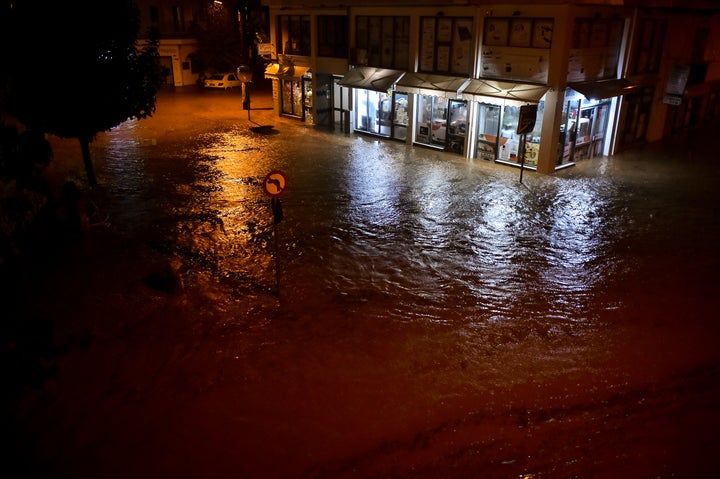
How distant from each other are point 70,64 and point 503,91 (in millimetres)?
13344

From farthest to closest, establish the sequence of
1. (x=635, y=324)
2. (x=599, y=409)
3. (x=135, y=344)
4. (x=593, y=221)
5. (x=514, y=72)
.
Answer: (x=514, y=72), (x=593, y=221), (x=635, y=324), (x=135, y=344), (x=599, y=409)

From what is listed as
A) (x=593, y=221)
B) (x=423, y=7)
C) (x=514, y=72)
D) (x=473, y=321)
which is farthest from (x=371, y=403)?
(x=423, y=7)

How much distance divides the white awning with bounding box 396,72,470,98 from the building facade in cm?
5

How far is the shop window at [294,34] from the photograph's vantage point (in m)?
27.1

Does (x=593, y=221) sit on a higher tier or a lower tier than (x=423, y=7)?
lower

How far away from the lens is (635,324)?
30.6 ft

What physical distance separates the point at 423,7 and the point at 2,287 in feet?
56.7

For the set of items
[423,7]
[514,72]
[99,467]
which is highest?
[423,7]

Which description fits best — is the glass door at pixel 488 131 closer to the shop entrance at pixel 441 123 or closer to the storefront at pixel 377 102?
the shop entrance at pixel 441 123

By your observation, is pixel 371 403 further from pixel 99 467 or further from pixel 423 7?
pixel 423 7

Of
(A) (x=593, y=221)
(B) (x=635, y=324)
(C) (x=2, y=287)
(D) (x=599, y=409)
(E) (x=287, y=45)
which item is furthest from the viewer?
(E) (x=287, y=45)

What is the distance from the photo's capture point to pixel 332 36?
1008 inches

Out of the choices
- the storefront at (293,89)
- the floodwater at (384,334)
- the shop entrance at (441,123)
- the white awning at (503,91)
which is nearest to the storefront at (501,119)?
the white awning at (503,91)

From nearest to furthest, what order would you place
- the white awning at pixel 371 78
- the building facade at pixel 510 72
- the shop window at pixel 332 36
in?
the building facade at pixel 510 72 → the white awning at pixel 371 78 → the shop window at pixel 332 36
